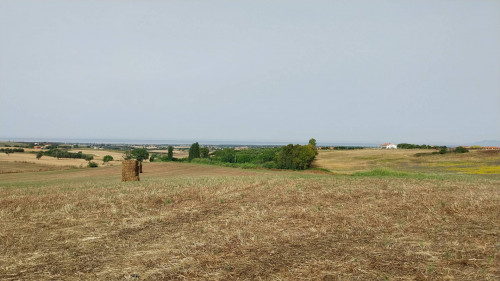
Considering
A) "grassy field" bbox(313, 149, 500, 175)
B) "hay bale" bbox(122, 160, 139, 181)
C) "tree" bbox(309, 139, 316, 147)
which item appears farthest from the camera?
"tree" bbox(309, 139, 316, 147)

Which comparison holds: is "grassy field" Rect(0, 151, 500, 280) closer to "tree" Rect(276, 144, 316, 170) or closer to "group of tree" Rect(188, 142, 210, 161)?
"tree" Rect(276, 144, 316, 170)

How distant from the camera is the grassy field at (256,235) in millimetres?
6863

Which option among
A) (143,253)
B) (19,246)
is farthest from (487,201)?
(19,246)

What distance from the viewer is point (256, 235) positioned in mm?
9609

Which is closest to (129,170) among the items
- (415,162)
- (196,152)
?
(415,162)

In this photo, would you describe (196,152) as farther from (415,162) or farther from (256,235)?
(256,235)

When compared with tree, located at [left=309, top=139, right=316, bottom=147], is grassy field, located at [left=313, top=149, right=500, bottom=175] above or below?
below

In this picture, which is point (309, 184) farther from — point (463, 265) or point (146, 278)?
point (146, 278)

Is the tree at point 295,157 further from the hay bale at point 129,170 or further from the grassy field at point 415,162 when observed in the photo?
the hay bale at point 129,170

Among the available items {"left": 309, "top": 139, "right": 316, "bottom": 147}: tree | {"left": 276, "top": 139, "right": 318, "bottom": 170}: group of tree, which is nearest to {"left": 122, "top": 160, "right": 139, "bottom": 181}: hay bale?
{"left": 276, "top": 139, "right": 318, "bottom": 170}: group of tree

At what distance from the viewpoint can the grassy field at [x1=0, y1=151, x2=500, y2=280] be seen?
22.5 feet

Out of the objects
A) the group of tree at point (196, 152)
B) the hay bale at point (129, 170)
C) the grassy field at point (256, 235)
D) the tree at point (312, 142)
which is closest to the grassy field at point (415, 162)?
the tree at point (312, 142)

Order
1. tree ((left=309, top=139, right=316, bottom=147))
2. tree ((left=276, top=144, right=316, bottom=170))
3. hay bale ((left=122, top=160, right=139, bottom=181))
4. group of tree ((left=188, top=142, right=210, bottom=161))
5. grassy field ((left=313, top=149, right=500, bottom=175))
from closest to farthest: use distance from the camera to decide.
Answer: hay bale ((left=122, top=160, right=139, bottom=181))
grassy field ((left=313, top=149, right=500, bottom=175))
tree ((left=276, top=144, right=316, bottom=170))
tree ((left=309, top=139, right=316, bottom=147))
group of tree ((left=188, top=142, right=210, bottom=161))

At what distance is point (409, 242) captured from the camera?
877 centimetres
